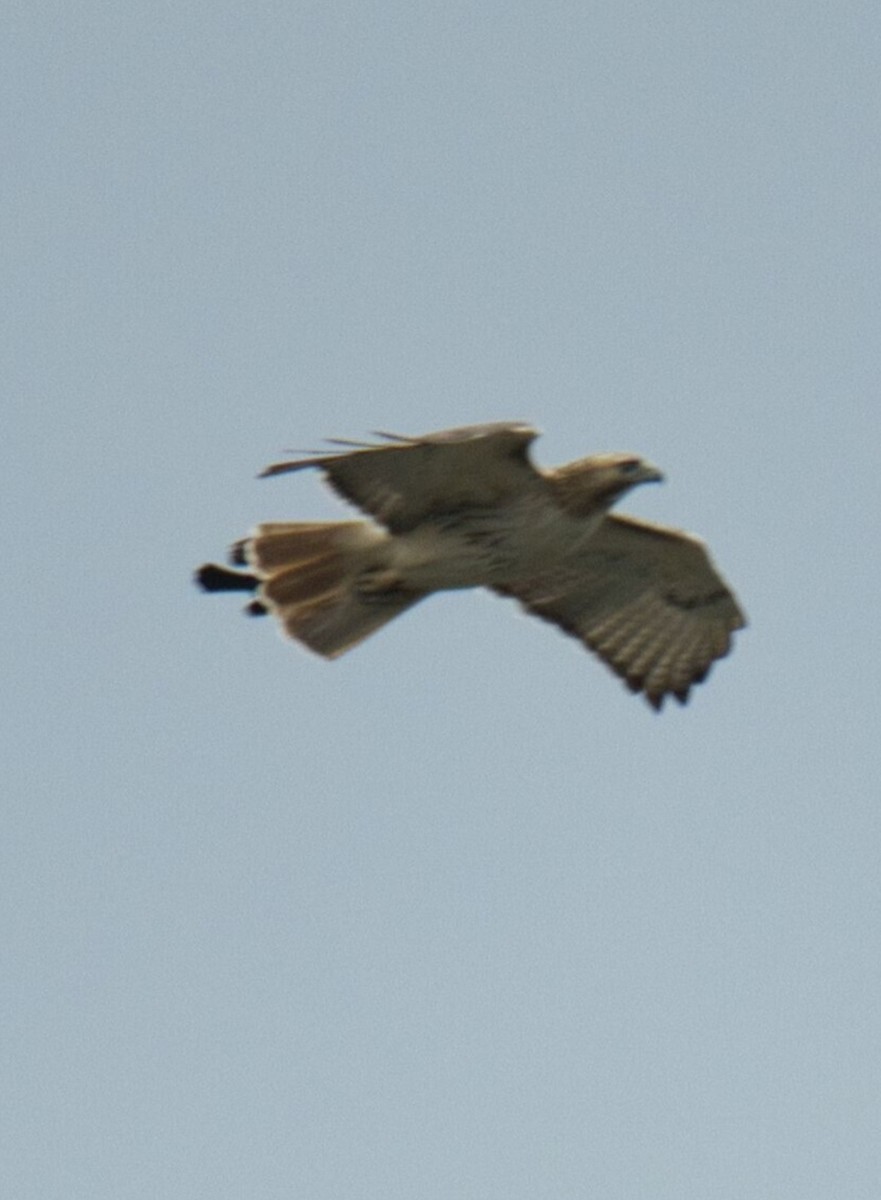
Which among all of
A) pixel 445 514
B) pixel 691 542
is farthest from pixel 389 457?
pixel 691 542

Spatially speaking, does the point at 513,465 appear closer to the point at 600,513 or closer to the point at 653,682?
the point at 600,513

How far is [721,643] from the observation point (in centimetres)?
1550

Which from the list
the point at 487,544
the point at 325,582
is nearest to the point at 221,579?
the point at 325,582

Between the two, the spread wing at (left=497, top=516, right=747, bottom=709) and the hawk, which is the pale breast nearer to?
the hawk

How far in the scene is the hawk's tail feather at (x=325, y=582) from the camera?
13.8 m

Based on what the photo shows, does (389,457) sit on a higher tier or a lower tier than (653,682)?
higher

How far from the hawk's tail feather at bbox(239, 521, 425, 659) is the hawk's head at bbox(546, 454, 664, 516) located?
1017 millimetres

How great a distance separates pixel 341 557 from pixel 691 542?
85.0 inches

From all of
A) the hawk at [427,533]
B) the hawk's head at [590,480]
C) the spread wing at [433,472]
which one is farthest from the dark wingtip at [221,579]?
the hawk's head at [590,480]

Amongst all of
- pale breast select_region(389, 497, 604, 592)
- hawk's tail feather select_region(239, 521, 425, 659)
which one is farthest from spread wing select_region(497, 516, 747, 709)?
hawk's tail feather select_region(239, 521, 425, 659)

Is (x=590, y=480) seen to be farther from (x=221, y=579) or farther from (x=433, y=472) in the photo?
(x=221, y=579)

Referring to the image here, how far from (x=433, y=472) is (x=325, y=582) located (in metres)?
0.98

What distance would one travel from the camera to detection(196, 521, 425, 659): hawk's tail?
1376 cm

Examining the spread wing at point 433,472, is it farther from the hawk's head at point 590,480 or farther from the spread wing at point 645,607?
the spread wing at point 645,607
